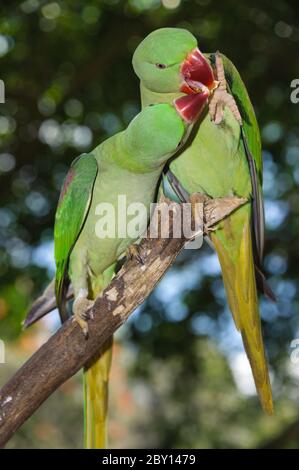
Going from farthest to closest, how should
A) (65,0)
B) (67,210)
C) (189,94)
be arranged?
(65,0)
(67,210)
(189,94)

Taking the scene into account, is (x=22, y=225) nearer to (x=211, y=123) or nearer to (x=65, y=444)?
(x=211, y=123)

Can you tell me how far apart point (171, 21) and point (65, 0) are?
2.45 ft

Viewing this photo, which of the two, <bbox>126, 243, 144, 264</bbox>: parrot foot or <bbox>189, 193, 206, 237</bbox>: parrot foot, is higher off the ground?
<bbox>189, 193, 206, 237</bbox>: parrot foot

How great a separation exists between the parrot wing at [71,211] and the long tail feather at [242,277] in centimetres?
50

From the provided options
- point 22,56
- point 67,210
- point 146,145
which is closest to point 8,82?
point 22,56

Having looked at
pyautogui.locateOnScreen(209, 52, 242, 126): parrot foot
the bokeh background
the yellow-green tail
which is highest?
the bokeh background

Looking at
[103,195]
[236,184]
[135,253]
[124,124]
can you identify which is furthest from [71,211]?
[124,124]

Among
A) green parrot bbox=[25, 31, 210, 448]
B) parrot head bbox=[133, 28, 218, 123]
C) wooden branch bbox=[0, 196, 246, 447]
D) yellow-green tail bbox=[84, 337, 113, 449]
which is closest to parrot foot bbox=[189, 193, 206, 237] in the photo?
wooden branch bbox=[0, 196, 246, 447]

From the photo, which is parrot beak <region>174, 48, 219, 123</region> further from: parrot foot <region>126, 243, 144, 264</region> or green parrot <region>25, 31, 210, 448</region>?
parrot foot <region>126, 243, 144, 264</region>

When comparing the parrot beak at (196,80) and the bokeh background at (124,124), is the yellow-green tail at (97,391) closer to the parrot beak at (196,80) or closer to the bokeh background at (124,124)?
the parrot beak at (196,80)

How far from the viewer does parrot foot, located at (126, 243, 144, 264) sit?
163 cm

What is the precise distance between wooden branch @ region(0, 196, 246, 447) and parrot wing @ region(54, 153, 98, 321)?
0.18 m

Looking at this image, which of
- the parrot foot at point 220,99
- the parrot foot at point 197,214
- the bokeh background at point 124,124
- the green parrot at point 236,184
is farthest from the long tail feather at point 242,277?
the bokeh background at point 124,124

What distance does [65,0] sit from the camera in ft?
12.4
